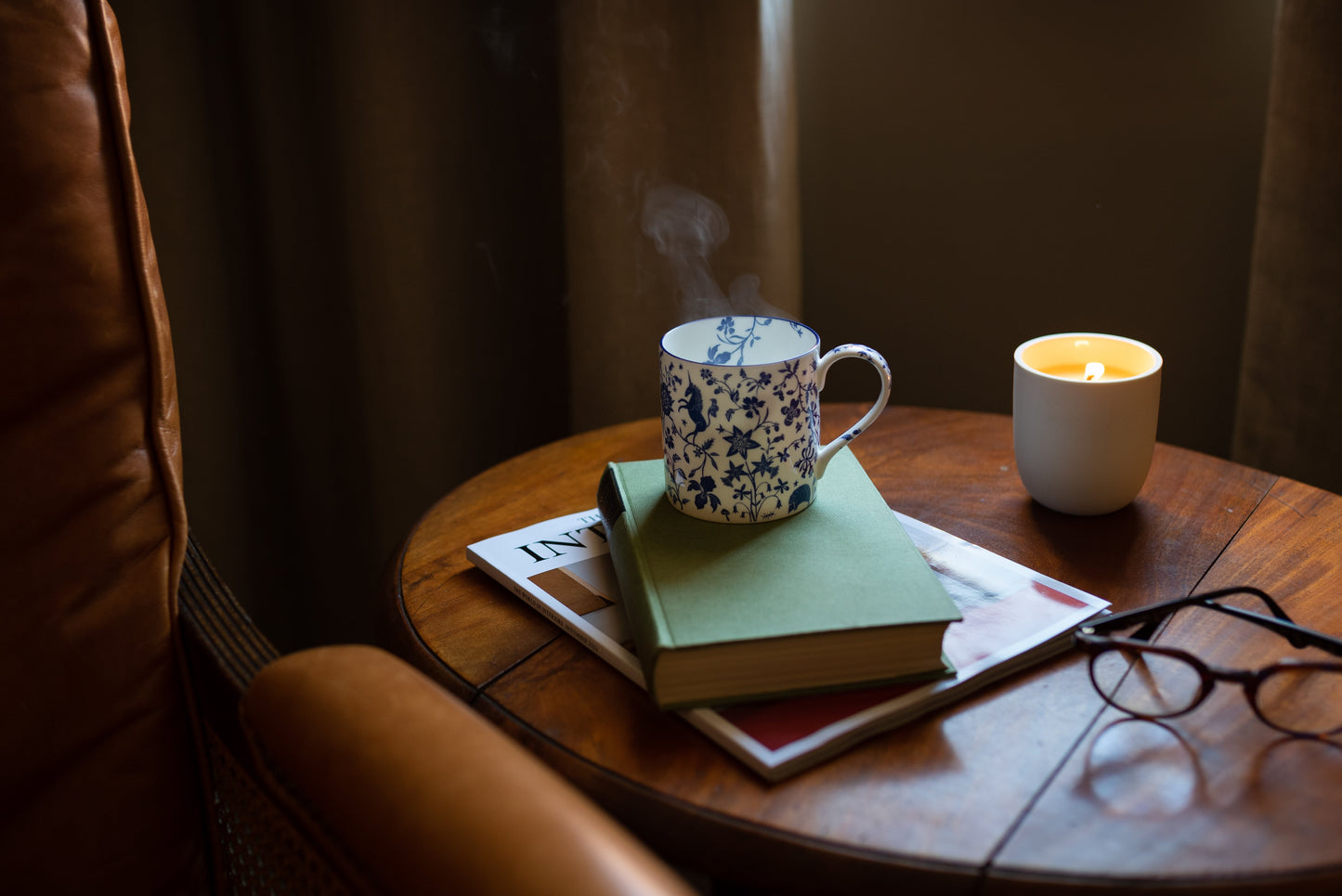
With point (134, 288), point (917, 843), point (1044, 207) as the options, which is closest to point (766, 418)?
point (917, 843)

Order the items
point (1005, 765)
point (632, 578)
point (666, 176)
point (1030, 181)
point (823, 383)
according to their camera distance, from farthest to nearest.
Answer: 1. point (1030, 181)
2. point (666, 176)
3. point (823, 383)
4. point (632, 578)
5. point (1005, 765)

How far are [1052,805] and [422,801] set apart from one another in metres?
0.30

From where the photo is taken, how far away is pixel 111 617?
617 mm

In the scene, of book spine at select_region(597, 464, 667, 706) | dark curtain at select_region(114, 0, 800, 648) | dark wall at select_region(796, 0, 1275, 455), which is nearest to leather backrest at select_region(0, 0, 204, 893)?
book spine at select_region(597, 464, 667, 706)

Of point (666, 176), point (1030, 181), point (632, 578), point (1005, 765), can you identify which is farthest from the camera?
point (1030, 181)

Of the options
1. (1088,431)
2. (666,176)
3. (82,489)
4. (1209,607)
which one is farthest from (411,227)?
(1209,607)

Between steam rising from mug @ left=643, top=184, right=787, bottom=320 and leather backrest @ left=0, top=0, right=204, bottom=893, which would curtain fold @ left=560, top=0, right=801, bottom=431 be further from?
leather backrest @ left=0, top=0, right=204, bottom=893

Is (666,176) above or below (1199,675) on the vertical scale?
above

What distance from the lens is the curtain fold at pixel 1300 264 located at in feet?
3.54

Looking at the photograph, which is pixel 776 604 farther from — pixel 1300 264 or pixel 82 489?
pixel 1300 264

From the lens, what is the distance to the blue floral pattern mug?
663 mm

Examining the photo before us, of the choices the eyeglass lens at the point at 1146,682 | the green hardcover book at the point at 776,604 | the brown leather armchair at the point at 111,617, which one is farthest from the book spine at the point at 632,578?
the eyeglass lens at the point at 1146,682

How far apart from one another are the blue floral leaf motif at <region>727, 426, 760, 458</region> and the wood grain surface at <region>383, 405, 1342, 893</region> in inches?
6.5

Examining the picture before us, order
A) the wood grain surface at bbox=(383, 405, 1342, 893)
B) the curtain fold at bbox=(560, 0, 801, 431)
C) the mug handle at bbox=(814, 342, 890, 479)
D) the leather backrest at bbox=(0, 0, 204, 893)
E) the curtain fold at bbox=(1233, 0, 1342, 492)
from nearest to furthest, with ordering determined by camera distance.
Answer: the wood grain surface at bbox=(383, 405, 1342, 893) < the leather backrest at bbox=(0, 0, 204, 893) < the mug handle at bbox=(814, 342, 890, 479) < the curtain fold at bbox=(1233, 0, 1342, 492) < the curtain fold at bbox=(560, 0, 801, 431)
